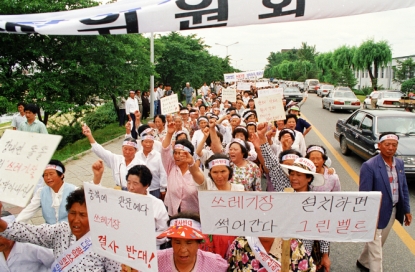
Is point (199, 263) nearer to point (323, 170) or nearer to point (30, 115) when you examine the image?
point (323, 170)

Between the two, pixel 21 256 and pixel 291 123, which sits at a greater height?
pixel 291 123

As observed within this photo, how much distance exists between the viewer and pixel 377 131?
893 centimetres

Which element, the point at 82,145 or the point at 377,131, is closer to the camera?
the point at 377,131

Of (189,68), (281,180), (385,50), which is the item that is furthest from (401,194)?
(385,50)

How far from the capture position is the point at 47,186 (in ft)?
12.4

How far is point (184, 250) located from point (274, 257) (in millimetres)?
664

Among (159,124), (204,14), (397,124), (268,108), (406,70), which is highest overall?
(406,70)

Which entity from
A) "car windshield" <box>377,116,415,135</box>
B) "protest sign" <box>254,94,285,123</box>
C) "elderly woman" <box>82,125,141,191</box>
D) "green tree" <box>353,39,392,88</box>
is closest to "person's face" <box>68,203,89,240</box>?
"elderly woman" <box>82,125,141,191</box>

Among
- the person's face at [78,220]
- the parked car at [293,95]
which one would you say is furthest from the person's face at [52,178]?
the parked car at [293,95]

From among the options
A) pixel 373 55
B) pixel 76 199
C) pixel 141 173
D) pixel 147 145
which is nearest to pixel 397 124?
pixel 147 145

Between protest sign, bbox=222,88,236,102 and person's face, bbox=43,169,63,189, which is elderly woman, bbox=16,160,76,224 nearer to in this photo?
person's face, bbox=43,169,63,189

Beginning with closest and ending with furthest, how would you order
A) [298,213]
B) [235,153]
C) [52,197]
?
1. [298,213]
2. [52,197]
3. [235,153]

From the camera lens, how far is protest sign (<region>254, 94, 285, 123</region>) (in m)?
5.88

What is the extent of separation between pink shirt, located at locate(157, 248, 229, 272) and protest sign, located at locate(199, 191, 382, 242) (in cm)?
45
